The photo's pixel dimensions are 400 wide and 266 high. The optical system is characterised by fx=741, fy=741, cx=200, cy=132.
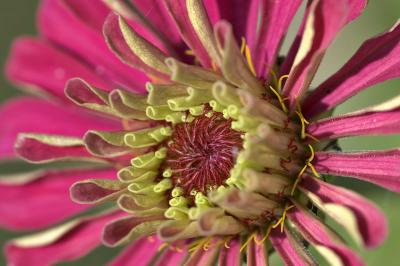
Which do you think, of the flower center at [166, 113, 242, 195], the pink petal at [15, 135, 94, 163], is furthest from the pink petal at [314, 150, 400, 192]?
the pink petal at [15, 135, 94, 163]

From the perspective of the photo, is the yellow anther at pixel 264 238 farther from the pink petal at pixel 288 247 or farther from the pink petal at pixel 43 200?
the pink petal at pixel 43 200

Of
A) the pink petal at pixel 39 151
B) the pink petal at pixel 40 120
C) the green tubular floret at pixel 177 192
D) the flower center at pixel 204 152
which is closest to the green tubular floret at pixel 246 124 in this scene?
the flower center at pixel 204 152

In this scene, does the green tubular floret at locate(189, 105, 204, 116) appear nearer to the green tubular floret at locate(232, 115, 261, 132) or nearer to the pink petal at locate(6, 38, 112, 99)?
the green tubular floret at locate(232, 115, 261, 132)

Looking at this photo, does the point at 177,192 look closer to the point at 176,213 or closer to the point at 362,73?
the point at 176,213

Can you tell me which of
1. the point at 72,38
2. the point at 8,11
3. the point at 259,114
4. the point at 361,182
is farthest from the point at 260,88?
the point at 8,11

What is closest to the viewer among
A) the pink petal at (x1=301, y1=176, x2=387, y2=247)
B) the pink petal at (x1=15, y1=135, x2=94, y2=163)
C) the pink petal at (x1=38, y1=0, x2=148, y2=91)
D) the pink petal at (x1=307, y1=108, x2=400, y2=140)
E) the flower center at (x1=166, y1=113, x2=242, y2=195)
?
the pink petal at (x1=301, y1=176, x2=387, y2=247)

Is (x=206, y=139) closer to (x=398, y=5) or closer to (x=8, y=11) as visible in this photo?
(x=398, y=5)
